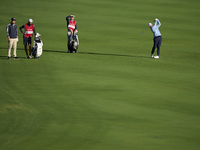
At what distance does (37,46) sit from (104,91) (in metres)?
6.05

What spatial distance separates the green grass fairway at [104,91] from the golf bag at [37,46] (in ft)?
1.71

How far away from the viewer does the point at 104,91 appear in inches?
612

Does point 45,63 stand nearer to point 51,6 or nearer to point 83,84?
point 83,84

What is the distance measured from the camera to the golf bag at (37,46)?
67.5ft

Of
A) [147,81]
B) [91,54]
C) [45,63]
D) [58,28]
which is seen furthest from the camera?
[58,28]

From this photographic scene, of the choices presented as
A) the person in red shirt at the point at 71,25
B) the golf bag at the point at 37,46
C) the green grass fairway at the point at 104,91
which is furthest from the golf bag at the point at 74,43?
the golf bag at the point at 37,46

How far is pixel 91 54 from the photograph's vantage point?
72.8ft

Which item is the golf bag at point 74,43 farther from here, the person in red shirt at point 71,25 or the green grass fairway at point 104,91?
the green grass fairway at point 104,91

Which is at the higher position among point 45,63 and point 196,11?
point 196,11

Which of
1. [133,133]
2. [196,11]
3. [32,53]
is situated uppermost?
[196,11]

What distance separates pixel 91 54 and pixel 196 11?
44.2 ft

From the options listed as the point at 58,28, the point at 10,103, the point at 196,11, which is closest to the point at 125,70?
the point at 10,103

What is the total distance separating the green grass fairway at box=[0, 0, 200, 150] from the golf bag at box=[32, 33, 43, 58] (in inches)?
20.5

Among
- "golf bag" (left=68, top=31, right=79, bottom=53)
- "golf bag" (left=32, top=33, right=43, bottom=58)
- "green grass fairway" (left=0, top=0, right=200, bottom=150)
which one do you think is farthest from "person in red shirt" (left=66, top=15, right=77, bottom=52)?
"golf bag" (left=32, top=33, right=43, bottom=58)
